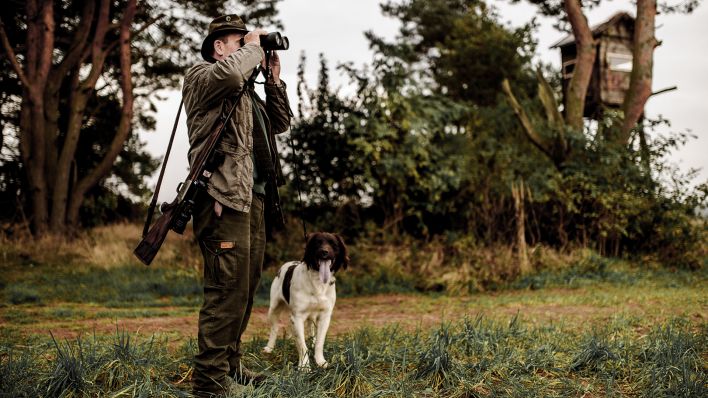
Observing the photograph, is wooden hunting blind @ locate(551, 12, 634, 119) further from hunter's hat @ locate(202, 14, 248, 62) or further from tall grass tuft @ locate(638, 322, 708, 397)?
hunter's hat @ locate(202, 14, 248, 62)

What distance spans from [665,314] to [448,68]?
58.3 feet

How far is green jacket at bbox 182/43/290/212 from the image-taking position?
12.0ft

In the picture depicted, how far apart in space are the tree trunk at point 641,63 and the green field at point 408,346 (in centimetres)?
546

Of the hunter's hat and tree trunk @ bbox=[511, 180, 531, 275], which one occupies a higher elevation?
the hunter's hat

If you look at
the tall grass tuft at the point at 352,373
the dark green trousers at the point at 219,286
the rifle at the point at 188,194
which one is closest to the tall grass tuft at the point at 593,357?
the tall grass tuft at the point at 352,373

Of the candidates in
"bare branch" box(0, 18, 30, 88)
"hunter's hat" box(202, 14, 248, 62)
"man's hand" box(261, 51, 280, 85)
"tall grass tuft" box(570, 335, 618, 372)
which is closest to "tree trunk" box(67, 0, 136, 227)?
"bare branch" box(0, 18, 30, 88)

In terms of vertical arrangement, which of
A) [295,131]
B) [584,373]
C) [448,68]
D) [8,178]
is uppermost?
[448,68]

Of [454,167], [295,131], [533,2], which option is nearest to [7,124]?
[295,131]

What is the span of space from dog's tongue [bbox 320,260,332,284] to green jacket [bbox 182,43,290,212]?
3.77ft

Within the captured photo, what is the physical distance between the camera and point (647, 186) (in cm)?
1209

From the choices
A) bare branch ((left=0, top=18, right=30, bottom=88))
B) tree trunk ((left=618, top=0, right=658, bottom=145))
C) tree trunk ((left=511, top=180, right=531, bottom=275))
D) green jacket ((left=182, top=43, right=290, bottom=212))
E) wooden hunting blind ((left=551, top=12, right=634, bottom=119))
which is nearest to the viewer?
green jacket ((left=182, top=43, right=290, bottom=212))

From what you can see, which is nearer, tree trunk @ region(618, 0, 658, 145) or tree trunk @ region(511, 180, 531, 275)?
tree trunk @ region(511, 180, 531, 275)

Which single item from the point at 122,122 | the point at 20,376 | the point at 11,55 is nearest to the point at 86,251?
the point at 122,122

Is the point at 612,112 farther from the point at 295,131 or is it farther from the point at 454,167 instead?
the point at 295,131
